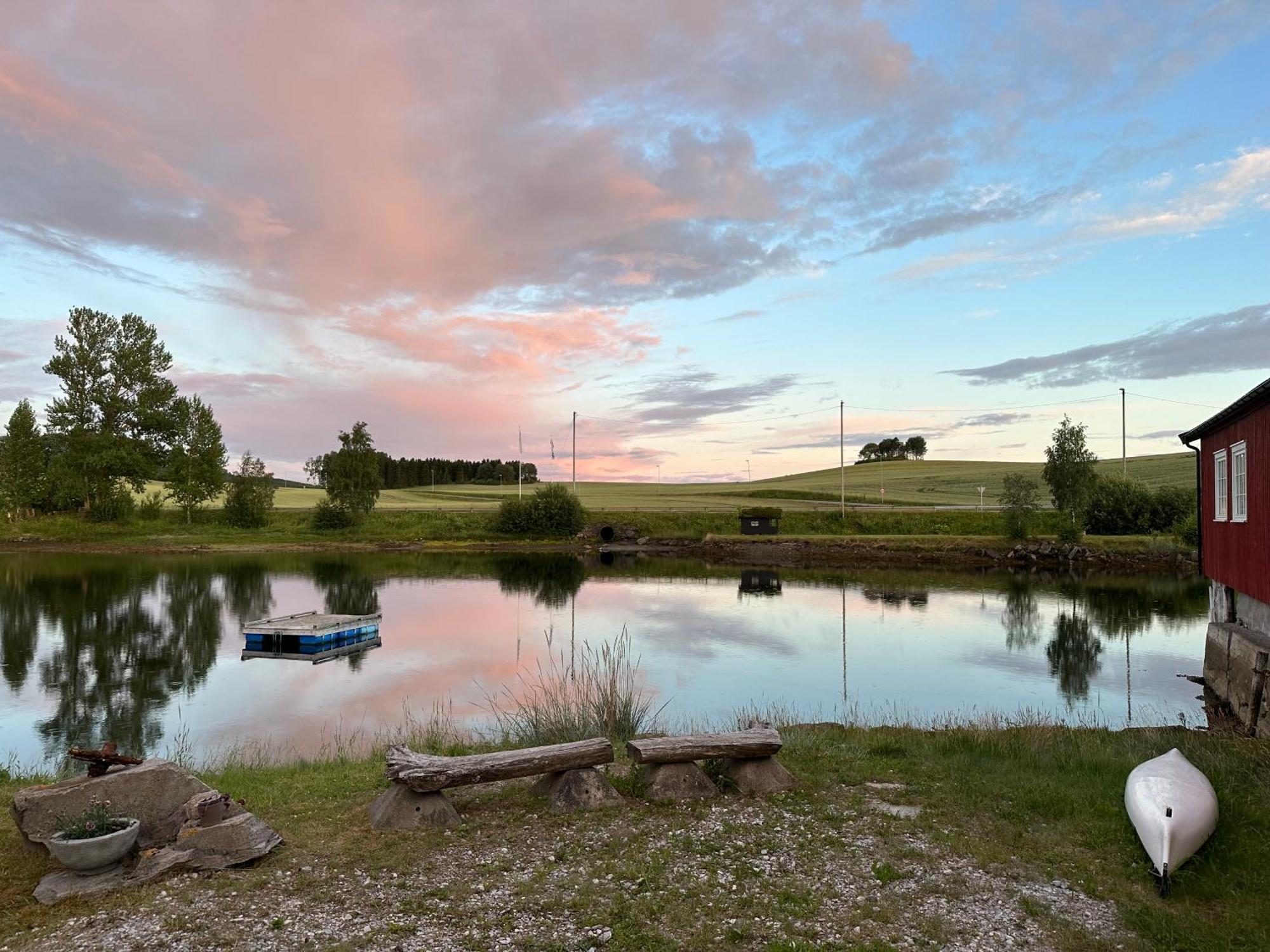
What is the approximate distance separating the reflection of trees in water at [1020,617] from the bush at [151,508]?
65159 mm

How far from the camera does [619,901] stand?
19.4 ft

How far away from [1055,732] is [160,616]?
2993 centimetres

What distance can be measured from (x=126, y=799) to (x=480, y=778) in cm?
295

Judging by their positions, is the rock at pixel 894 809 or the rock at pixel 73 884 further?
the rock at pixel 894 809

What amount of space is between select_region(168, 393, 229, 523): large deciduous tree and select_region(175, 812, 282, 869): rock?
2773 inches

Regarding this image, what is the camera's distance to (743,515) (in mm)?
61781

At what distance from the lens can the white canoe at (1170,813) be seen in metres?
6.33

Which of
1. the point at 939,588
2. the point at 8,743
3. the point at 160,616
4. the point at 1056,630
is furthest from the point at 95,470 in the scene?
the point at 1056,630

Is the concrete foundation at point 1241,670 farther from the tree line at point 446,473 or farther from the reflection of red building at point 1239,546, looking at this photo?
the tree line at point 446,473

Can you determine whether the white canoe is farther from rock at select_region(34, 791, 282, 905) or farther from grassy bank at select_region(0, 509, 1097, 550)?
grassy bank at select_region(0, 509, 1097, 550)

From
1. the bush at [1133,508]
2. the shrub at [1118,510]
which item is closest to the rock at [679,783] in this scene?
the bush at [1133,508]

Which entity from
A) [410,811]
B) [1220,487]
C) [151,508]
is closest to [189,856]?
[410,811]

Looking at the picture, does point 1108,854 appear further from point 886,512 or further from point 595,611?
point 886,512

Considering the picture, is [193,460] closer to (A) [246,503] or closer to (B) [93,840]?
(A) [246,503]
